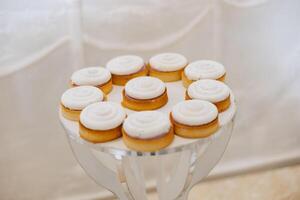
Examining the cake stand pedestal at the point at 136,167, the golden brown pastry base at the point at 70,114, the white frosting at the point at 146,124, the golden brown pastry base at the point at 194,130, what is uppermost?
the white frosting at the point at 146,124

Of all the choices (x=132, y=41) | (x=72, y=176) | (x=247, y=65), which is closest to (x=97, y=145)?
(x=132, y=41)

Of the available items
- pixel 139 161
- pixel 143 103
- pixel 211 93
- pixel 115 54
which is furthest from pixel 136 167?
pixel 115 54

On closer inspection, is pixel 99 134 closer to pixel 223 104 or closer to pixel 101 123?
pixel 101 123

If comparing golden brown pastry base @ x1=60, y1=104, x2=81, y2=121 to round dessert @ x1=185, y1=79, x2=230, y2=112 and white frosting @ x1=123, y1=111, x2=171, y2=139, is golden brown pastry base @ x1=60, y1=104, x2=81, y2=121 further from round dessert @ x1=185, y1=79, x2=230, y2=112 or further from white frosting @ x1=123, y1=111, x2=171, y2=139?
round dessert @ x1=185, y1=79, x2=230, y2=112

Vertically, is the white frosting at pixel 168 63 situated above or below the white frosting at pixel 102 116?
above

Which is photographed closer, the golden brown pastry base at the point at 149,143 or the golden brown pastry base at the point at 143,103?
the golden brown pastry base at the point at 149,143

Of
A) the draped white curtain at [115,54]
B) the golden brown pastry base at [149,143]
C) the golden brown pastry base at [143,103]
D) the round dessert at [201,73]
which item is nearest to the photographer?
the golden brown pastry base at [149,143]

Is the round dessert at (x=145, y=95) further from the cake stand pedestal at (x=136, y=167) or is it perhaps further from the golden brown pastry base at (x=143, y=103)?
the cake stand pedestal at (x=136, y=167)

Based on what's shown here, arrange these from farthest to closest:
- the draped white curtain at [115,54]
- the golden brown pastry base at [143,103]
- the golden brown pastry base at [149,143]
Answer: the draped white curtain at [115,54] → the golden brown pastry base at [143,103] → the golden brown pastry base at [149,143]

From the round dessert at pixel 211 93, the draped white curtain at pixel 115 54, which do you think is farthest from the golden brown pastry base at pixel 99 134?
the draped white curtain at pixel 115 54
